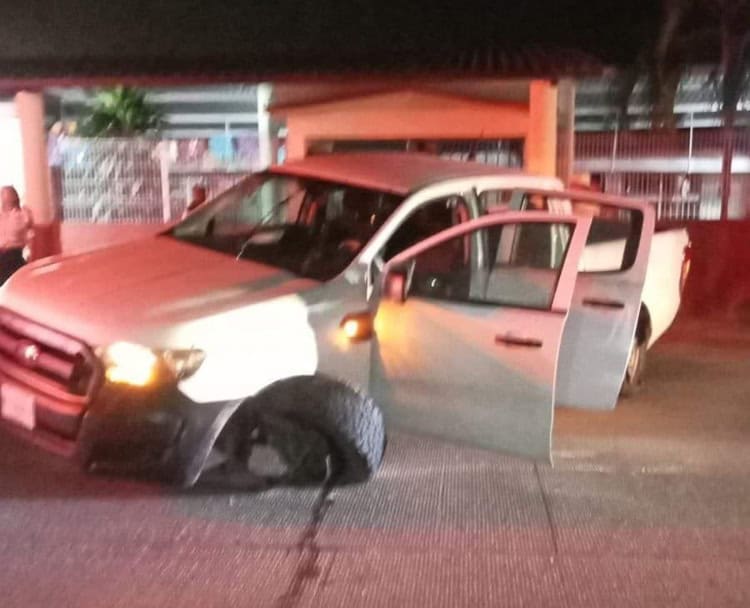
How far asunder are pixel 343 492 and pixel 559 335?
150cm

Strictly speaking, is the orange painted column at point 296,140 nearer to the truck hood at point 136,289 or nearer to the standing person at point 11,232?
the standing person at point 11,232

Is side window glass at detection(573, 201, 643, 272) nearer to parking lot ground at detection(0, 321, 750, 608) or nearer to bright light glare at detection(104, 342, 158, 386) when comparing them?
parking lot ground at detection(0, 321, 750, 608)

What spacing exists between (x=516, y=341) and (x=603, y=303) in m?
1.07

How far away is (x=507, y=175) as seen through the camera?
705 cm

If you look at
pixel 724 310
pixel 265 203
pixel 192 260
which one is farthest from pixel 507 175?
pixel 724 310

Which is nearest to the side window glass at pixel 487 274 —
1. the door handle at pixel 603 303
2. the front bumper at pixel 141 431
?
the door handle at pixel 603 303

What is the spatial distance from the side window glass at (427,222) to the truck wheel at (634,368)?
191 cm

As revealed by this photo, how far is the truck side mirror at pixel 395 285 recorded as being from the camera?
18.6 ft

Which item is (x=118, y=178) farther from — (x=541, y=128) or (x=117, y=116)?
(x=541, y=128)

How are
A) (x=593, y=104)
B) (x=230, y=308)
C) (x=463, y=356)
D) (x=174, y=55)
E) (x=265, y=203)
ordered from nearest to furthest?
(x=230, y=308), (x=463, y=356), (x=265, y=203), (x=174, y=55), (x=593, y=104)

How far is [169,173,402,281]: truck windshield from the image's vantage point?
6.12 metres

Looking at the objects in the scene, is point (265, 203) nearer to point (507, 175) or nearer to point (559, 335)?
point (507, 175)

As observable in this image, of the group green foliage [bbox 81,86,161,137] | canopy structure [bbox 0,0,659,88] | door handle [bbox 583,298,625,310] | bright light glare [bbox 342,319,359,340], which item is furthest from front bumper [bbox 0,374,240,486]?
green foliage [bbox 81,86,161,137]

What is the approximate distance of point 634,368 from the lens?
304 inches
